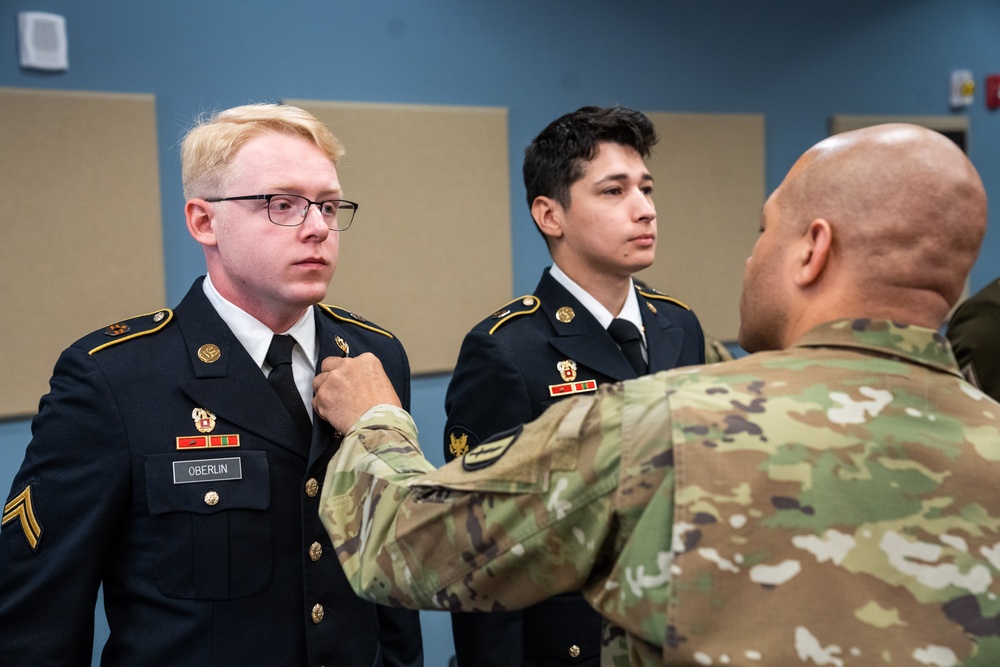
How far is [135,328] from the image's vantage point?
168 centimetres

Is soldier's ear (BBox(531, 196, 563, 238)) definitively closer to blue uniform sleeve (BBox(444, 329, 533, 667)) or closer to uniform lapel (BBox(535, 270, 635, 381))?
uniform lapel (BBox(535, 270, 635, 381))

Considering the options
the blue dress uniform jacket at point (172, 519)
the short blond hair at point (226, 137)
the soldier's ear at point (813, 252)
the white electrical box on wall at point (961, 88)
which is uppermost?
the white electrical box on wall at point (961, 88)

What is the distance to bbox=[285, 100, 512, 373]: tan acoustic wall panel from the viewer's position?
11.8 ft

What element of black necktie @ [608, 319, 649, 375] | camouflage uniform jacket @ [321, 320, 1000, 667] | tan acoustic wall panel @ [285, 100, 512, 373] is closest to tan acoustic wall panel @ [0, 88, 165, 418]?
tan acoustic wall panel @ [285, 100, 512, 373]

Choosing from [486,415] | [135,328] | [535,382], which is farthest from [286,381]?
[535,382]

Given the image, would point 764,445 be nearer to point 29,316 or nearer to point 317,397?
point 317,397

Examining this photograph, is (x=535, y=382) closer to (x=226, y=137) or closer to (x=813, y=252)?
(x=226, y=137)

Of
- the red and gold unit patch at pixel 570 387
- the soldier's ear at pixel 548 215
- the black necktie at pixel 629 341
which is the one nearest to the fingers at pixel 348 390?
the red and gold unit patch at pixel 570 387

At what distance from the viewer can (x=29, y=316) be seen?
3012 millimetres

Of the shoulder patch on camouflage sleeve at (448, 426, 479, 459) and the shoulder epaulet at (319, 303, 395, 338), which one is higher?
the shoulder epaulet at (319, 303, 395, 338)

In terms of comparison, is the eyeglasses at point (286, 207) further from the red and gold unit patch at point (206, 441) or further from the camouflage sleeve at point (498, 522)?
the camouflage sleeve at point (498, 522)

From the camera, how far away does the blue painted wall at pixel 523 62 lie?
3.16 m

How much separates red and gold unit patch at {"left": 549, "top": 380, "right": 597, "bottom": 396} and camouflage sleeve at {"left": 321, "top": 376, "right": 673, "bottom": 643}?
0.93 m

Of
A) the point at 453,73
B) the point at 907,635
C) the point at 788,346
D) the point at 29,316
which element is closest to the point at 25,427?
the point at 29,316
